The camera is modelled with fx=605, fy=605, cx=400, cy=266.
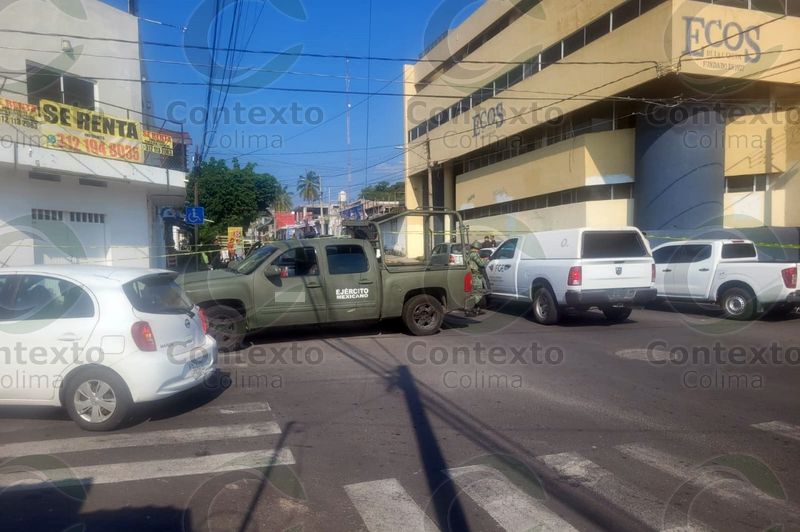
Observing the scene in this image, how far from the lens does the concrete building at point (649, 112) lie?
68.2 feet

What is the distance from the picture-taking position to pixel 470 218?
120 feet

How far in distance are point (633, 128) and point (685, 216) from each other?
4.44 meters

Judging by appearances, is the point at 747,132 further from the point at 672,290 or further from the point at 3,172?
the point at 3,172

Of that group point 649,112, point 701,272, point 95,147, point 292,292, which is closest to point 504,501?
point 292,292

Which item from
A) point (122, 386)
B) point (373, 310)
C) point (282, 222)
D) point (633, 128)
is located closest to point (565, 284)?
point (373, 310)

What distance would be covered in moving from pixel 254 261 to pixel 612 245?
23.4 ft

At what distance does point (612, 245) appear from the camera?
1235cm

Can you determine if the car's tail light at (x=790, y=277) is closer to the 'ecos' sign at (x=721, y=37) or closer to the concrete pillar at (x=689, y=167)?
the concrete pillar at (x=689, y=167)

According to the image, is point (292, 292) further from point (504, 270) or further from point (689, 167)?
point (689, 167)

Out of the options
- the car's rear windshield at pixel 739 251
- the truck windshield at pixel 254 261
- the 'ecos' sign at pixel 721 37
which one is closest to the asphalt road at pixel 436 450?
the truck windshield at pixel 254 261

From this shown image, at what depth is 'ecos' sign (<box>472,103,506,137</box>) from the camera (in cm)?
3056

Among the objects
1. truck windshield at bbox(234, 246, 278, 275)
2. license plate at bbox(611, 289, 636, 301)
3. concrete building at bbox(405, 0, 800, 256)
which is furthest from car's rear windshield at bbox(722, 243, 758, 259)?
truck windshield at bbox(234, 246, 278, 275)

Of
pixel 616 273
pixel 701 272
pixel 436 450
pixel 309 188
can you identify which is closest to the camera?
pixel 436 450

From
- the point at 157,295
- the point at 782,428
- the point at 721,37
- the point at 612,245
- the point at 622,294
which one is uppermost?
the point at 721,37
